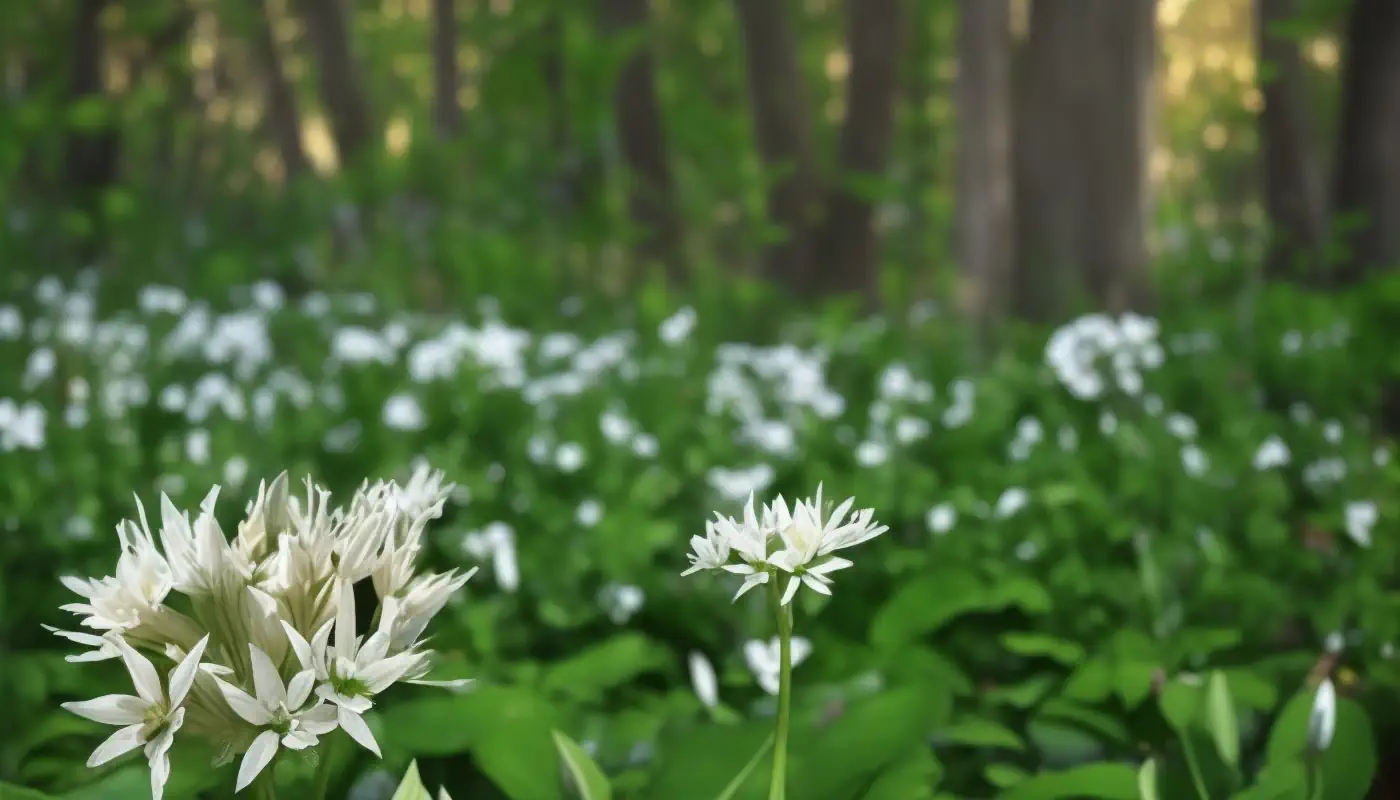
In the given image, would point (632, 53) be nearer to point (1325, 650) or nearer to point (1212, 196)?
point (1325, 650)

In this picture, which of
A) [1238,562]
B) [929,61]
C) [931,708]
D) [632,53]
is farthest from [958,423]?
[929,61]

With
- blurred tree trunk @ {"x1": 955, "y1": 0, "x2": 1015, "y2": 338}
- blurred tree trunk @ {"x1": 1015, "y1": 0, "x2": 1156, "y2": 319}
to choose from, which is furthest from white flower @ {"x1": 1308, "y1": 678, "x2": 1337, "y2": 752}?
blurred tree trunk @ {"x1": 955, "y1": 0, "x2": 1015, "y2": 338}

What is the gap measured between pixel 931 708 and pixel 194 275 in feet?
19.5

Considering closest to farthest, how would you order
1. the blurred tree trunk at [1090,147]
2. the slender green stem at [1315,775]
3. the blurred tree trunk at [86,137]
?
the slender green stem at [1315,775] < the blurred tree trunk at [1090,147] < the blurred tree trunk at [86,137]

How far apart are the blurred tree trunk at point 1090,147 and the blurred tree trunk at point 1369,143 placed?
0.78 m

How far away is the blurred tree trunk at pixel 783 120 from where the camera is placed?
23.1 ft

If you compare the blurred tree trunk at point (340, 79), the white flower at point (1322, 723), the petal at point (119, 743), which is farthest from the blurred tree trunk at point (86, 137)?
the white flower at point (1322, 723)

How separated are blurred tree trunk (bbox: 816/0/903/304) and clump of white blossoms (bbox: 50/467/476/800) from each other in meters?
6.03

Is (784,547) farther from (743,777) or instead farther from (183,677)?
(183,677)

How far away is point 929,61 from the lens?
9.84 metres

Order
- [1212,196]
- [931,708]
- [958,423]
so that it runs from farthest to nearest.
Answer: [1212,196] → [958,423] → [931,708]

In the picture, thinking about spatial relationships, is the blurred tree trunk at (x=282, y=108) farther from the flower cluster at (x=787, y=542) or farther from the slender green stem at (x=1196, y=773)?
the flower cluster at (x=787, y=542)

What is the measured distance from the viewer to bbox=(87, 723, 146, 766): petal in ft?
2.88

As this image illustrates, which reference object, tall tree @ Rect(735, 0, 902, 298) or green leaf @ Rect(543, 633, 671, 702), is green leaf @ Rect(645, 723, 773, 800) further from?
tall tree @ Rect(735, 0, 902, 298)
